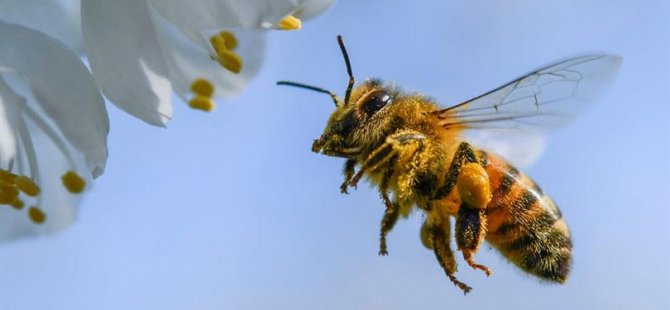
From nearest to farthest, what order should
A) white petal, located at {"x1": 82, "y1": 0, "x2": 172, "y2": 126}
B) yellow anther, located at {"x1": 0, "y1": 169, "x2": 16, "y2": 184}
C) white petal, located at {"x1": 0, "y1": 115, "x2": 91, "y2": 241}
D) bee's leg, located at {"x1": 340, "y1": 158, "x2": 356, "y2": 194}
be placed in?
white petal, located at {"x1": 82, "y1": 0, "x2": 172, "y2": 126} < yellow anther, located at {"x1": 0, "y1": 169, "x2": 16, "y2": 184} < white petal, located at {"x1": 0, "y1": 115, "x2": 91, "y2": 241} < bee's leg, located at {"x1": 340, "y1": 158, "x2": 356, "y2": 194}

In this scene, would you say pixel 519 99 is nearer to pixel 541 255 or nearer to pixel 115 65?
pixel 541 255

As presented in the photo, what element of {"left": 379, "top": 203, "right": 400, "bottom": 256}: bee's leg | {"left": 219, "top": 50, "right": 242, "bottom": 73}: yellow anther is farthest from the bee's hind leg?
{"left": 219, "top": 50, "right": 242, "bottom": 73}: yellow anther

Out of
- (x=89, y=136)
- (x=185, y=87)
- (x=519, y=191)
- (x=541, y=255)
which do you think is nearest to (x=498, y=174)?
(x=519, y=191)

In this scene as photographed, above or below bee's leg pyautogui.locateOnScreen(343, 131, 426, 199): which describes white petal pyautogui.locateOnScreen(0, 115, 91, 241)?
below

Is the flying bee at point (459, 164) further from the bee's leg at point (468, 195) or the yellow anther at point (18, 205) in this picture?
the yellow anther at point (18, 205)

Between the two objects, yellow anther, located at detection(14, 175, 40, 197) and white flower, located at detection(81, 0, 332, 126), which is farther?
yellow anther, located at detection(14, 175, 40, 197)

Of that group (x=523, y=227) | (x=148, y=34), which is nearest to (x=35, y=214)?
(x=148, y=34)

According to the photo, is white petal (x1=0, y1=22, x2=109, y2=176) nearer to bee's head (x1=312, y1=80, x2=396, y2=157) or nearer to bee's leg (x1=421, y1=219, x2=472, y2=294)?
bee's head (x1=312, y1=80, x2=396, y2=157)
